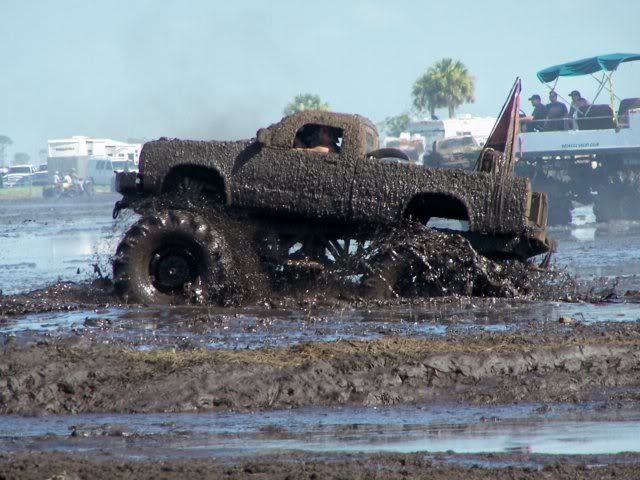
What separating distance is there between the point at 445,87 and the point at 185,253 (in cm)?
5885

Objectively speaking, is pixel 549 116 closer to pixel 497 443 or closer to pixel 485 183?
pixel 485 183

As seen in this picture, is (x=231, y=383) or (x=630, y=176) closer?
(x=231, y=383)

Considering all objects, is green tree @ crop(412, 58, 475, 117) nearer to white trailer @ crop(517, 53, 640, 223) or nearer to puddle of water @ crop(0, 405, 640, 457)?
white trailer @ crop(517, 53, 640, 223)

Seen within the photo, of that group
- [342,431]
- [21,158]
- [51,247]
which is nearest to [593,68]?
[51,247]

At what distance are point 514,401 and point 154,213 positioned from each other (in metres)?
5.30

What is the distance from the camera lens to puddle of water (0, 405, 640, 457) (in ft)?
18.0

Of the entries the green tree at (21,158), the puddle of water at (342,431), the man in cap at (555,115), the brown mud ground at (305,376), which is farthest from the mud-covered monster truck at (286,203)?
the green tree at (21,158)

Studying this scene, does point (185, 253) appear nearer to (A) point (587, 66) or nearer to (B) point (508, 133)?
(B) point (508, 133)

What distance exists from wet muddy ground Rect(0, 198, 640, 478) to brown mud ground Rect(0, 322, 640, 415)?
0.04 ft

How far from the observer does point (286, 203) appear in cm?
1080

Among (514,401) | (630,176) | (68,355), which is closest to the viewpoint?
(514,401)

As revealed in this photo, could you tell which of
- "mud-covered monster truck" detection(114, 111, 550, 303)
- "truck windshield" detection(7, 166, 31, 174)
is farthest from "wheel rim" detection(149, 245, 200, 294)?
"truck windshield" detection(7, 166, 31, 174)

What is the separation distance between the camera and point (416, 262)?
1091 cm

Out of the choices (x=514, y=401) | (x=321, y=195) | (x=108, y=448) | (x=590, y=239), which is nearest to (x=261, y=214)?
(x=321, y=195)
